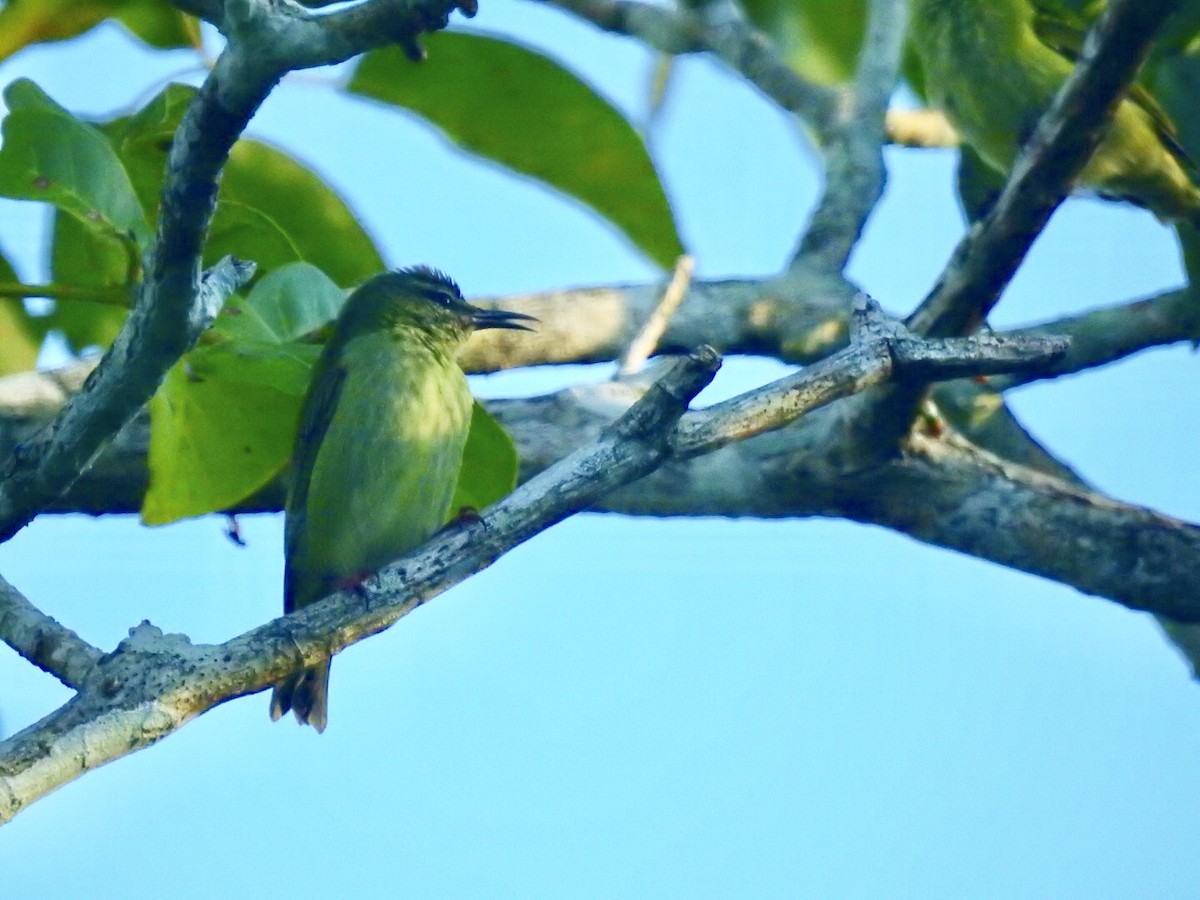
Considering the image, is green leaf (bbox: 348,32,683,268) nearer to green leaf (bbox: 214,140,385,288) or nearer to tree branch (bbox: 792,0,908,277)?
green leaf (bbox: 214,140,385,288)

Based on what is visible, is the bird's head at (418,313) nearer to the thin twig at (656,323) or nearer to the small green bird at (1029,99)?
the thin twig at (656,323)

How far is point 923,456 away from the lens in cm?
452

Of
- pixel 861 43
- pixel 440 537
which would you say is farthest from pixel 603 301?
pixel 440 537

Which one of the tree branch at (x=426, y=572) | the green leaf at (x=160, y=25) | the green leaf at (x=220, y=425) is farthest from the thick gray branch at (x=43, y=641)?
the green leaf at (x=160, y=25)

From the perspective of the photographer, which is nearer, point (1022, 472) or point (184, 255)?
point (184, 255)

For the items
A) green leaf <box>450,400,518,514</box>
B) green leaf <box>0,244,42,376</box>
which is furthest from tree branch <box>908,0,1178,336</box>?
green leaf <box>0,244,42,376</box>

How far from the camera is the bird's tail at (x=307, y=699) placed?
183 inches

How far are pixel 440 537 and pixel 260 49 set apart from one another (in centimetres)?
102

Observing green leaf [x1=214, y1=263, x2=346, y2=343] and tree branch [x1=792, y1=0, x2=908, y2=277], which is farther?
tree branch [x1=792, y1=0, x2=908, y2=277]

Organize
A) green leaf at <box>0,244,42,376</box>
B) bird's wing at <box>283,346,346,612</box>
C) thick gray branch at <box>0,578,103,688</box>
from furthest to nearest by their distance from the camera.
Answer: bird's wing at <box>283,346,346,612</box>, green leaf at <box>0,244,42,376</box>, thick gray branch at <box>0,578,103,688</box>

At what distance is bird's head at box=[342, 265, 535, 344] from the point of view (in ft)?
16.5

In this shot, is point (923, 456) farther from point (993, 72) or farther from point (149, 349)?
point (149, 349)

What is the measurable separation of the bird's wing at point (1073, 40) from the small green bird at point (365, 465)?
9.29 ft

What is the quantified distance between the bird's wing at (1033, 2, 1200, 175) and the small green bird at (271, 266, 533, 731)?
283 centimetres
